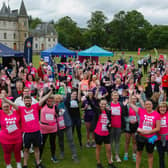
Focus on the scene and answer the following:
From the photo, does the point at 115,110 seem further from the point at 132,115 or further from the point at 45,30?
the point at 45,30

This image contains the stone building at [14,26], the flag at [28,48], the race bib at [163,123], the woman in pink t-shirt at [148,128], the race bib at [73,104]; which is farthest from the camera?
the stone building at [14,26]

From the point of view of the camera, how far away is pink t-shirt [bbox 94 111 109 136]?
14.5 ft

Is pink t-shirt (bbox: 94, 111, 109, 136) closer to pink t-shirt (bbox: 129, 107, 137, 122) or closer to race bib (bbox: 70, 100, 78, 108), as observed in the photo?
pink t-shirt (bbox: 129, 107, 137, 122)

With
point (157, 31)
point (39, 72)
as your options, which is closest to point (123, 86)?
point (39, 72)

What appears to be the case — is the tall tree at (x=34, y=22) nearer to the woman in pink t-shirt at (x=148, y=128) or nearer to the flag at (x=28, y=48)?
the flag at (x=28, y=48)

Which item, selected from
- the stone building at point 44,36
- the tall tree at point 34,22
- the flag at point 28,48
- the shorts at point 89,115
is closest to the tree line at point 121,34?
the stone building at point 44,36

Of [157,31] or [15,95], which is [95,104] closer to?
[15,95]

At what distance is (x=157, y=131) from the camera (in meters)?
4.00

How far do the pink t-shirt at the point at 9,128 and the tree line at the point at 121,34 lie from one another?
72.1m

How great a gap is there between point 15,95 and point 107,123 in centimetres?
279

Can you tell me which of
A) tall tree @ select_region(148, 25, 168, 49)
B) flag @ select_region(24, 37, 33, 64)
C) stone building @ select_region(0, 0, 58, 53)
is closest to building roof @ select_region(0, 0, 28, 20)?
stone building @ select_region(0, 0, 58, 53)

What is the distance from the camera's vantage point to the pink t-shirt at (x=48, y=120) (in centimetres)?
459

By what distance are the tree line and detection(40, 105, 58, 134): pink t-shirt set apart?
7146cm

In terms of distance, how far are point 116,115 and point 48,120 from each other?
149 cm
